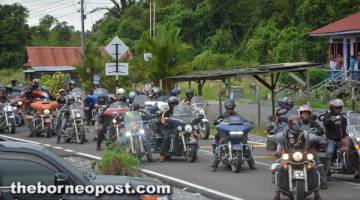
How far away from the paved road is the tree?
208 ft

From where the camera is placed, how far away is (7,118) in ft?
86.1

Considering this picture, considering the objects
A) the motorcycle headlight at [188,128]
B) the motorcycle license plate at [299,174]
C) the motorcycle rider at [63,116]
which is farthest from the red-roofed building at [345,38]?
the motorcycle license plate at [299,174]

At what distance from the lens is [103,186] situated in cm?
770

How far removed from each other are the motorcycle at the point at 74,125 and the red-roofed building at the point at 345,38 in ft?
72.1

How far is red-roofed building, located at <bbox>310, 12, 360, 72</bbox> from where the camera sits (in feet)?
135

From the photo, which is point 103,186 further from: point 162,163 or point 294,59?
point 294,59

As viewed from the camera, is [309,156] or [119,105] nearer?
[309,156]

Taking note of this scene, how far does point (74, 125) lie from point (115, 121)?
11.3 feet

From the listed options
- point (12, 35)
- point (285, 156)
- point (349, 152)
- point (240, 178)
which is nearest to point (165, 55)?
point (240, 178)

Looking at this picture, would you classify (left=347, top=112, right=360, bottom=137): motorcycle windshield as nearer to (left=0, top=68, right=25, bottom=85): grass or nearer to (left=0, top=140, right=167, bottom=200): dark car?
(left=0, top=140, right=167, bottom=200): dark car

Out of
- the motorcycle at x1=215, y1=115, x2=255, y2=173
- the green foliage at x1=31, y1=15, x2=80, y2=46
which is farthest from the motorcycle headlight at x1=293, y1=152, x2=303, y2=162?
the green foliage at x1=31, y1=15, x2=80, y2=46

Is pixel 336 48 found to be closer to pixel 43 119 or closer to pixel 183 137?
pixel 43 119

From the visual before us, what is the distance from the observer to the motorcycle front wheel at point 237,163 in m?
15.4

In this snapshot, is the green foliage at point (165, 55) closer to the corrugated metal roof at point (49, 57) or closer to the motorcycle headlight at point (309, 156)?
the motorcycle headlight at point (309, 156)
